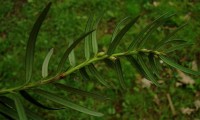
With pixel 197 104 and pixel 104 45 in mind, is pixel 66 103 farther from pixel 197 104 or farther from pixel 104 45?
pixel 104 45

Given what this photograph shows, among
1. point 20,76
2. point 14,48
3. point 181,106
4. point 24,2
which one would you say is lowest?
point 181,106

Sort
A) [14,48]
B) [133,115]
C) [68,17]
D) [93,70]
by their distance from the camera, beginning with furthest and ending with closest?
[68,17], [14,48], [133,115], [93,70]

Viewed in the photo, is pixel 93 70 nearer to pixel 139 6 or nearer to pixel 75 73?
pixel 75 73

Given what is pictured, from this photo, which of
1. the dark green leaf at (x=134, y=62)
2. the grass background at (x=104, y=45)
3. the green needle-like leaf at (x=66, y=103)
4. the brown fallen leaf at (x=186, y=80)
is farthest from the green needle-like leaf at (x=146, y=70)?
the brown fallen leaf at (x=186, y=80)

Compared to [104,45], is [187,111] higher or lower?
lower

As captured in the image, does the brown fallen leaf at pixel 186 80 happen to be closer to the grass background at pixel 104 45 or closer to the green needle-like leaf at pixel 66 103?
the grass background at pixel 104 45

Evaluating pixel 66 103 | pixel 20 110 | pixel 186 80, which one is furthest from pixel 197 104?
pixel 20 110

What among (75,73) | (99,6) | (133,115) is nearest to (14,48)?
(99,6)

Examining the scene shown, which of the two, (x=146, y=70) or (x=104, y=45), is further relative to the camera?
(x=104, y=45)

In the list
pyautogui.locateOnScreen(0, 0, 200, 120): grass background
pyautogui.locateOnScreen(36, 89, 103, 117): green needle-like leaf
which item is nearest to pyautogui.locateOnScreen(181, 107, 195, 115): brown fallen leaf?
pyautogui.locateOnScreen(0, 0, 200, 120): grass background
